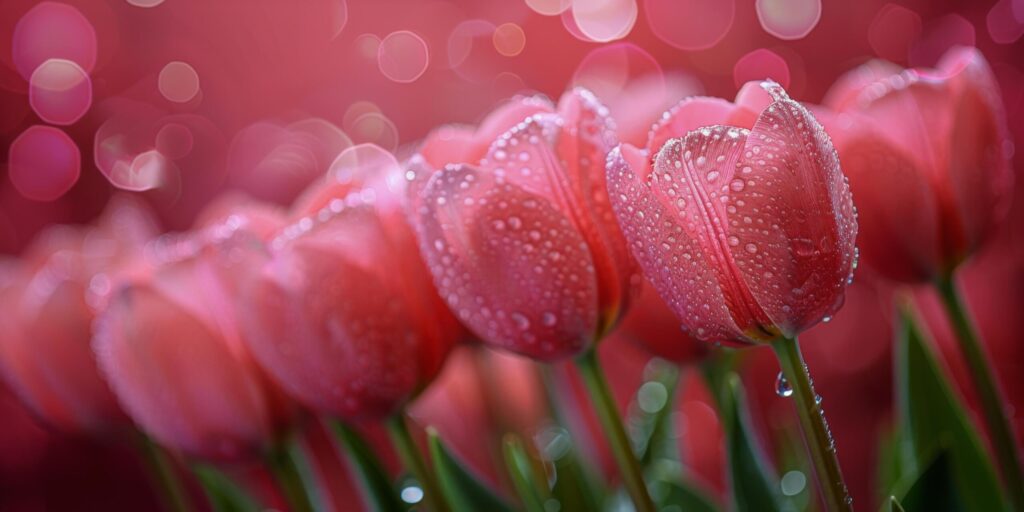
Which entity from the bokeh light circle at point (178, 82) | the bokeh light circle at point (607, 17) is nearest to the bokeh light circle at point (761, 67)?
the bokeh light circle at point (607, 17)

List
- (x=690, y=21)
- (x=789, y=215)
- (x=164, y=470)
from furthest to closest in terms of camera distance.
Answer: (x=690, y=21), (x=164, y=470), (x=789, y=215)

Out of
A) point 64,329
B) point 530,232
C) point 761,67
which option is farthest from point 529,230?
point 761,67

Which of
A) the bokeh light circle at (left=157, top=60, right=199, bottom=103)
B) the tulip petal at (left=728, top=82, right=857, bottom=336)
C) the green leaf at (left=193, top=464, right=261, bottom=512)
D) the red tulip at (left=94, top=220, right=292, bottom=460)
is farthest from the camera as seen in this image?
the bokeh light circle at (left=157, top=60, right=199, bottom=103)

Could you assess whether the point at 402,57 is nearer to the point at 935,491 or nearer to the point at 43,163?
the point at 43,163

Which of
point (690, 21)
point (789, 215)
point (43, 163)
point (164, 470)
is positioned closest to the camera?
point (789, 215)

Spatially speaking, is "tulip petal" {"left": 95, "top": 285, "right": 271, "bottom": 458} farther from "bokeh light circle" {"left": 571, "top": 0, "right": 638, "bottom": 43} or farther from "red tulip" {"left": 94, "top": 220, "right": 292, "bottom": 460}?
"bokeh light circle" {"left": 571, "top": 0, "right": 638, "bottom": 43}

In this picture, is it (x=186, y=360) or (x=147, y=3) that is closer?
(x=186, y=360)

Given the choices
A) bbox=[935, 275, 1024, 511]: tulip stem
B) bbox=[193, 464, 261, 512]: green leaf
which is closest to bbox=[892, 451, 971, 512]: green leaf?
bbox=[935, 275, 1024, 511]: tulip stem

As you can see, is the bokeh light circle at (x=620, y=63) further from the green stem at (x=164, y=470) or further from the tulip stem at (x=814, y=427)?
the tulip stem at (x=814, y=427)
